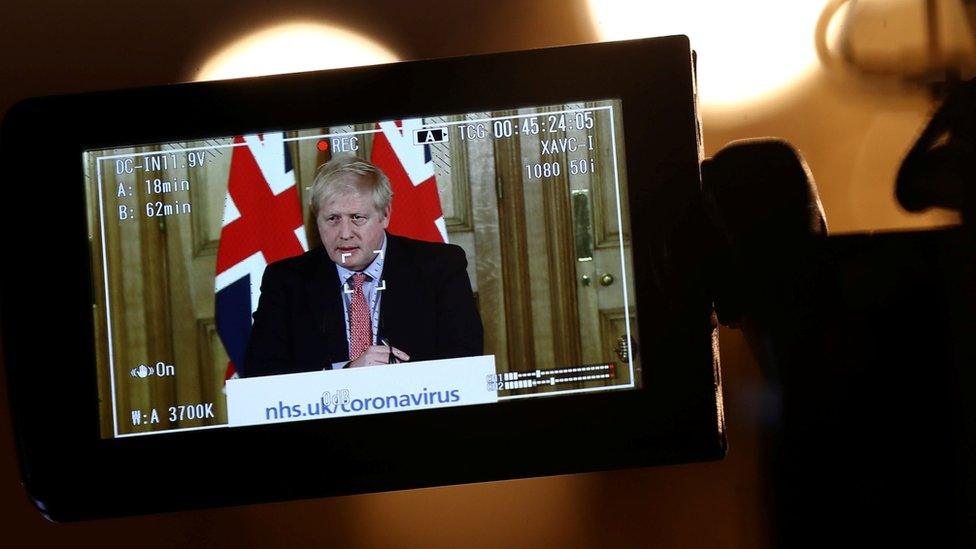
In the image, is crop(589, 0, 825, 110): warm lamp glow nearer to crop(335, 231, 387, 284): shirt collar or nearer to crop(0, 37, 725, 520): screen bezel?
crop(0, 37, 725, 520): screen bezel

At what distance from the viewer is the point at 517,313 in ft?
1.82

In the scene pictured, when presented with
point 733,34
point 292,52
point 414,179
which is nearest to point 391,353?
point 414,179

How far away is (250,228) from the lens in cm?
55

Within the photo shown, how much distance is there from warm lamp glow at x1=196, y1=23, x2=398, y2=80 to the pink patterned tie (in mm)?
173

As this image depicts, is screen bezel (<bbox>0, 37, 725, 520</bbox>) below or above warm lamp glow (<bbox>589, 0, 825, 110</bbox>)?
below

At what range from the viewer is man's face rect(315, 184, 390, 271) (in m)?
0.56

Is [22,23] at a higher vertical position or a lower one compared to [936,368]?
higher

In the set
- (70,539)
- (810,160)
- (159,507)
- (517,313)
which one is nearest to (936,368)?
(810,160)

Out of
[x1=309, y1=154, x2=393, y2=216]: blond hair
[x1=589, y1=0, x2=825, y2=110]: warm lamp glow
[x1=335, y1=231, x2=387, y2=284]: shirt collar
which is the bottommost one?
[x1=335, y1=231, x2=387, y2=284]: shirt collar

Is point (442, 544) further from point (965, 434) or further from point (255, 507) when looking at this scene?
Result: point (965, 434)

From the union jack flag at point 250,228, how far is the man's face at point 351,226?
19mm

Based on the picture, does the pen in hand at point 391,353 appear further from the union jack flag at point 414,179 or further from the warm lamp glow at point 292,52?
the warm lamp glow at point 292,52

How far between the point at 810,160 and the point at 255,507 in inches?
19.4

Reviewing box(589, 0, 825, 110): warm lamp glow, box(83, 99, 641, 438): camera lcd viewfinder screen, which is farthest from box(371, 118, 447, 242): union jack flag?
box(589, 0, 825, 110): warm lamp glow
